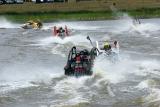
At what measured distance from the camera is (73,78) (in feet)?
95.2

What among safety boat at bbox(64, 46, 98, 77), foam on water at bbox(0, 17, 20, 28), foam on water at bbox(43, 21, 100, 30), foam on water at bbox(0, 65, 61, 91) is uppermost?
safety boat at bbox(64, 46, 98, 77)

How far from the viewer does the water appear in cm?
2417

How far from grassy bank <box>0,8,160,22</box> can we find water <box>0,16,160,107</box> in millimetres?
24252

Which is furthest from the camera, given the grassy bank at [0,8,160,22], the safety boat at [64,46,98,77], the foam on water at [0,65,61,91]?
the grassy bank at [0,8,160,22]

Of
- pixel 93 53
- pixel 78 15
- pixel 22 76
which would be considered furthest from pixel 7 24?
pixel 22 76

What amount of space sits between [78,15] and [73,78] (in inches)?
2097

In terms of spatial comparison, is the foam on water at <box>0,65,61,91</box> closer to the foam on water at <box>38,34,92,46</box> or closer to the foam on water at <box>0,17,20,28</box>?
the foam on water at <box>38,34,92,46</box>

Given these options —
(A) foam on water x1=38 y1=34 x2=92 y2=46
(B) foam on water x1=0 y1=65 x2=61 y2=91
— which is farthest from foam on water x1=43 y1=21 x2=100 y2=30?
(B) foam on water x1=0 y1=65 x2=61 y2=91

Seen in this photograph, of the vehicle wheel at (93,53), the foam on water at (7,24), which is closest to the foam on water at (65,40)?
the vehicle wheel at (93,53)

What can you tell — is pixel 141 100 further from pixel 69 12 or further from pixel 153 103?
pixel 69 12

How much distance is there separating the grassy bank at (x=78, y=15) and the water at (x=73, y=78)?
24252 mm

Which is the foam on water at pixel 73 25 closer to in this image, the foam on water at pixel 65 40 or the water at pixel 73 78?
the foam on water at pixel 65 40

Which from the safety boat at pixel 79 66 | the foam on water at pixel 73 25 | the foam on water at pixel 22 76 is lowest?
the foam on water at pixel 73 25

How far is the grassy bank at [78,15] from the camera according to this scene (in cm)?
8031
